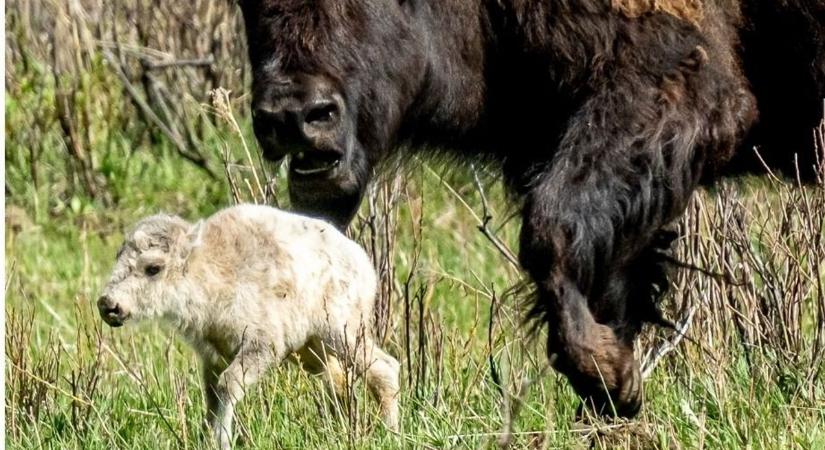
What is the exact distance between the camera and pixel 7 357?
19.8 feet

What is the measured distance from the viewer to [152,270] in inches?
197

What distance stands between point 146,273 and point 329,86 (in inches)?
28.1

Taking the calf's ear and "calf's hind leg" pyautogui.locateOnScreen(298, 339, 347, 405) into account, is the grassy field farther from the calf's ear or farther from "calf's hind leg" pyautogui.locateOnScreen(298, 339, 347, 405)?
the calf's ear

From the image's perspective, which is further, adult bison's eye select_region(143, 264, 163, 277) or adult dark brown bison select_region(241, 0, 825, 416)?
adult dark brown bison select_region(241, 0, 825, 416)

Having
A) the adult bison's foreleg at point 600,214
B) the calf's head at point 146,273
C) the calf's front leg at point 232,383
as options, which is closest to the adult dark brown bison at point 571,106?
the adult bison's foreleg at point 600,214

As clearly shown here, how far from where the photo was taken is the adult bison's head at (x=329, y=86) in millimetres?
Result: 5062

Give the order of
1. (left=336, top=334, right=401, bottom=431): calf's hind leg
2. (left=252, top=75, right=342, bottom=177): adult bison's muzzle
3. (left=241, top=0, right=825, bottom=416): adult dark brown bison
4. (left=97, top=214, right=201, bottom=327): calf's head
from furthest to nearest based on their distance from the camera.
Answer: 1. (left=336, top=334, right=401, bottom=431): calf's hind leg
2. (left=241, top=0, right=825, bottom=416): adult dark brown bison
3. (left=252, top=75, right=342, bottom=177): adult bison's muzzle
4. (left=97, top=214, right=201, bottom=327): calf's head

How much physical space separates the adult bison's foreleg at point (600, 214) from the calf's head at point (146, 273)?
962 mm

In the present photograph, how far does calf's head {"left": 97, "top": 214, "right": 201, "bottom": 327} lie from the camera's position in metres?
4.93

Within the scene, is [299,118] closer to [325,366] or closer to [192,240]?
[192,240]

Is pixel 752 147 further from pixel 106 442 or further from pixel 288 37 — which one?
pixel 106 442

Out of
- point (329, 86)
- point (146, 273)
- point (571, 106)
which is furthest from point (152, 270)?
point (571, 106)

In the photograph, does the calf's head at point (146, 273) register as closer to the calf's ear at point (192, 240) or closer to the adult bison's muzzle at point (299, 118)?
the calf's ear at point (192, 240)

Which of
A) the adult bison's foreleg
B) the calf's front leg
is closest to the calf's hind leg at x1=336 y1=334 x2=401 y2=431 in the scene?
the calf's front leg
